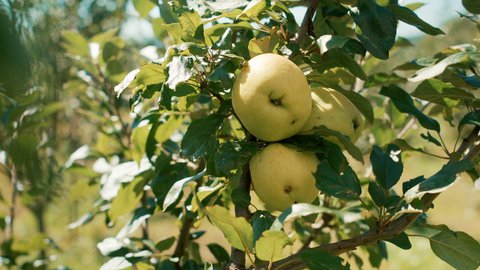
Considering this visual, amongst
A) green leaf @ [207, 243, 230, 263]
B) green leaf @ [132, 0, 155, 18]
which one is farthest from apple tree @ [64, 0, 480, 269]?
green leaf @ [207, 243, 230, 263]

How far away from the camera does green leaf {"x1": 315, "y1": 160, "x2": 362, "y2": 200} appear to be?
0.73 meters

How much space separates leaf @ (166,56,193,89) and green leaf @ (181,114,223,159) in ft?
0.34

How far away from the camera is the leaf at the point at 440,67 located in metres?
0.78

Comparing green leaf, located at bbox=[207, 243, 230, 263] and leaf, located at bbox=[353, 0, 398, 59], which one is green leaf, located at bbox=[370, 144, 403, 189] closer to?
Result: leaf, located at bbox=[353, 0, 398, 59]

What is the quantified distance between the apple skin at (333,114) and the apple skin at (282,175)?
4cm

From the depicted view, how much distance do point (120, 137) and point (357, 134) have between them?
74cm

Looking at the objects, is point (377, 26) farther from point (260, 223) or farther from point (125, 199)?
point (125, 199)

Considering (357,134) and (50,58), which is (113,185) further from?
(50,58)

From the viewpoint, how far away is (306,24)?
84cm

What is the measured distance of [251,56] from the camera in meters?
0.82

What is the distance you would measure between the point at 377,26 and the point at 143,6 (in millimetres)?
500

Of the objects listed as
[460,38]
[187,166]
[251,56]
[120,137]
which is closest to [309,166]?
[251,56]

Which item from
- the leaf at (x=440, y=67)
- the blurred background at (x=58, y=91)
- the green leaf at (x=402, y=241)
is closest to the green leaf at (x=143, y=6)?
the blurred background at (x=58, y=91)

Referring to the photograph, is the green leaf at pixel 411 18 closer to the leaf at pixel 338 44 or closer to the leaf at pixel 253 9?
the leaf at pixel 338 44
